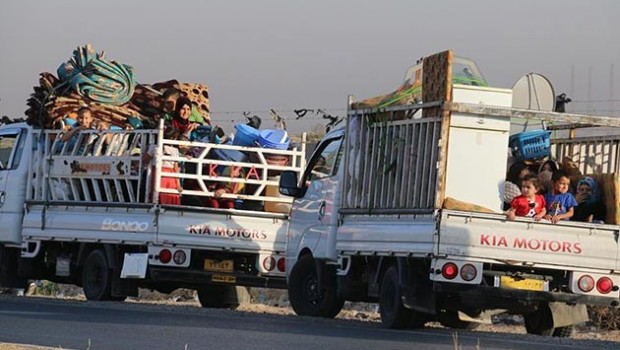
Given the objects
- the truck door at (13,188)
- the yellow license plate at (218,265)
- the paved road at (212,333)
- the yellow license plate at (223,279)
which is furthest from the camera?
the truck door at (13,188)

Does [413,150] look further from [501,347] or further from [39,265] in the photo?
[39,265]

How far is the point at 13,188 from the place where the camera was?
2286 centimetres

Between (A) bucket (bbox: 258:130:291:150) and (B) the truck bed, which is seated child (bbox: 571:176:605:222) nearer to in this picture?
(B) the truck bed

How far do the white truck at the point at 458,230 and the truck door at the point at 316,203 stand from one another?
83cm

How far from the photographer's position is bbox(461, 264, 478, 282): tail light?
15312 mm

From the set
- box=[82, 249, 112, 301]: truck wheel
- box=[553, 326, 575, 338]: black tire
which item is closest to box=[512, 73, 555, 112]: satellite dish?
box=[553, 326, 575, 338]: black tire

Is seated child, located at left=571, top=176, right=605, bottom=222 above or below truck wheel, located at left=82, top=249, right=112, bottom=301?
above

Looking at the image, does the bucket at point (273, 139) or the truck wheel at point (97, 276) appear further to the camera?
the bucket at point (273, 139)

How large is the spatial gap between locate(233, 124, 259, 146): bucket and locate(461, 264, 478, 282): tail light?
7.11 metres

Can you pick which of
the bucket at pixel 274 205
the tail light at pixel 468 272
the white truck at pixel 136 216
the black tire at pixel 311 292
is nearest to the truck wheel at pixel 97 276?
the white truck at pixel 136 216

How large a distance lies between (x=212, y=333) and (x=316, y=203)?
404 centimetres

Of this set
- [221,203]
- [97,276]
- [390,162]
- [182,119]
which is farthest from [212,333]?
[182,119]

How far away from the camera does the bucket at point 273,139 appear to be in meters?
21.9

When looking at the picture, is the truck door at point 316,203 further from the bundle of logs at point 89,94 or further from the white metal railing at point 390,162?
the bundle of logs at point 89,94
